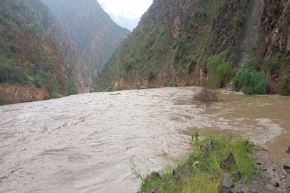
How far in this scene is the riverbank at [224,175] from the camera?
22.0ft

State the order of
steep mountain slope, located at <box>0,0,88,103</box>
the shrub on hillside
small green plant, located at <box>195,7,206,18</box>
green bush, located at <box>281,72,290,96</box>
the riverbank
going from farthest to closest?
small green plant, located at <box>195,7,206,18</box>
steep mountain slope, located at <box>0,0,88,103</box>
the shrub on hillside
green bush, located at <box>281,72,290,96</box>
the riverbank

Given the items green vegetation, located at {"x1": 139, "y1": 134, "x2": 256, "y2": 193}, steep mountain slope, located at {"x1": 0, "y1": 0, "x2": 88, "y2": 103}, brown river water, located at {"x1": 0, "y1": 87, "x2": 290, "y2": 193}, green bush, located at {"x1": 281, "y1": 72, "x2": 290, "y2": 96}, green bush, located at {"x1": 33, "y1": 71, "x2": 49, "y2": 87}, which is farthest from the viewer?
green bush, located at {"x1": 33, "y1": 71, "x2": 49, "y2": 87}

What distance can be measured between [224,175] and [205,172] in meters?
0.65

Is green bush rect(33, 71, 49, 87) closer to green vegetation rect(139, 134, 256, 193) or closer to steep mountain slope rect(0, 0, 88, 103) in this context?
steep mountain slope rect(0, 0, 88, 103)

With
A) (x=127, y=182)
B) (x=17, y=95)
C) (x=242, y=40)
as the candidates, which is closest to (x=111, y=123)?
(x=127, y=182)

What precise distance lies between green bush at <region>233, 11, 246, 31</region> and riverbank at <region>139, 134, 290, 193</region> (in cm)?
3445

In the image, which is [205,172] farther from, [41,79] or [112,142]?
[41,79]

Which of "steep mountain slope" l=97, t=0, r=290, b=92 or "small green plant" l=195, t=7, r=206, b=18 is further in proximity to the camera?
"small green plant" l=195, t=7, r=206, b=18

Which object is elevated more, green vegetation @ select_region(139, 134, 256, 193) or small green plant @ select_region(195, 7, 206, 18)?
small green plant @ select_region(195, 7, 206, 18)

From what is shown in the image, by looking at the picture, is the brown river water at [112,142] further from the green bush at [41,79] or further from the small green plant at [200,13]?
the green bush at [41,79]

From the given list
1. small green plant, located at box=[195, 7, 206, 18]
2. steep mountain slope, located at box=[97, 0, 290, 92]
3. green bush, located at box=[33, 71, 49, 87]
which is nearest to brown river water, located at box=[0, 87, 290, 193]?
steep mountain slope, located at box=[97, 0, 290, 92]

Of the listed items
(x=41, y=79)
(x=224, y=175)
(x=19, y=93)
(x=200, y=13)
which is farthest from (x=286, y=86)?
(x=41, y=79)

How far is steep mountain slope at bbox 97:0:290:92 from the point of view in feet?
103

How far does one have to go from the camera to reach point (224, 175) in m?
6.93
